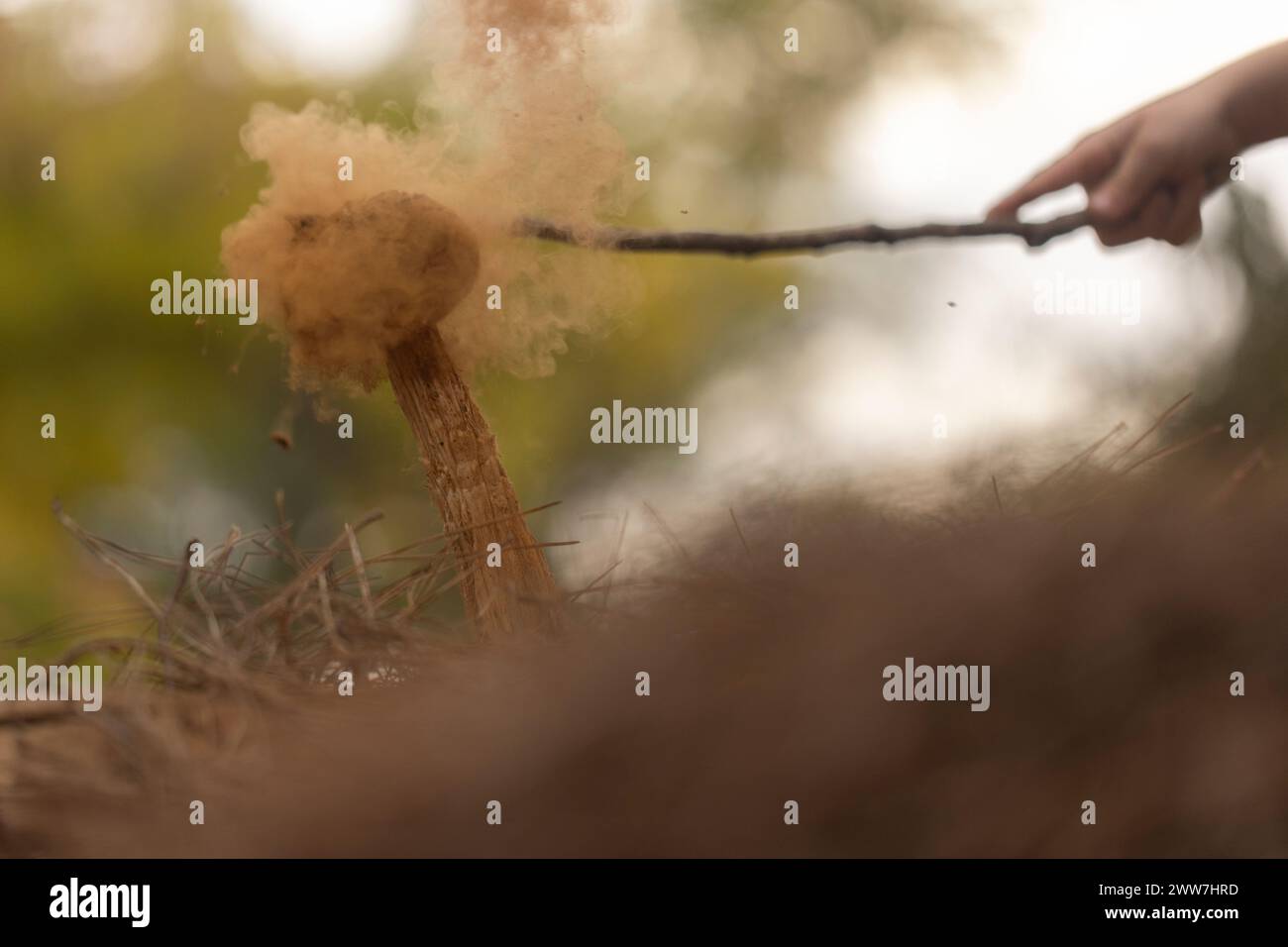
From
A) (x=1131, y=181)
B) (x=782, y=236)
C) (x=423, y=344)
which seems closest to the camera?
(x=782, y=236)

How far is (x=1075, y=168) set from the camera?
1228 mm

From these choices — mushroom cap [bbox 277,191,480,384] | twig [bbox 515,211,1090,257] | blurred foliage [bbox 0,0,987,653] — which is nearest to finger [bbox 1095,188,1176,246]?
twig [bbox 515,211,1090,257]

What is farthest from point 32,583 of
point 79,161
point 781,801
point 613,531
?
point 781,801

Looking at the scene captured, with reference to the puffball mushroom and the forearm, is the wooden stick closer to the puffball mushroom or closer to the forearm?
the puffball mushroom

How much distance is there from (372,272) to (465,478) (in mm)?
219

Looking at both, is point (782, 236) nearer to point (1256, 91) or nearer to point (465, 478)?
point (465, 478)

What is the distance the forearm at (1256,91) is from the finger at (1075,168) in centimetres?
12

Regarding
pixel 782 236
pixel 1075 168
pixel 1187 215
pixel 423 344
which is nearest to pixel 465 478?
pixel 423 344

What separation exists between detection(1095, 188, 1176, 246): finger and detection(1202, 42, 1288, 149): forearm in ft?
0.32

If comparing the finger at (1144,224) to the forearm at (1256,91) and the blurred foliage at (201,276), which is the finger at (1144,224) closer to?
the forearm at (1256,91)

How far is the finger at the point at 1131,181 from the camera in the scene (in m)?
1.21

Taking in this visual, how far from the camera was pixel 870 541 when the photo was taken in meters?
0.73

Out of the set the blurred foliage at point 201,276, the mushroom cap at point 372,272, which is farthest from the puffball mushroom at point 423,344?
the blurred foliage at point 201,276

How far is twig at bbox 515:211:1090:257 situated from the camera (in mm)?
971
